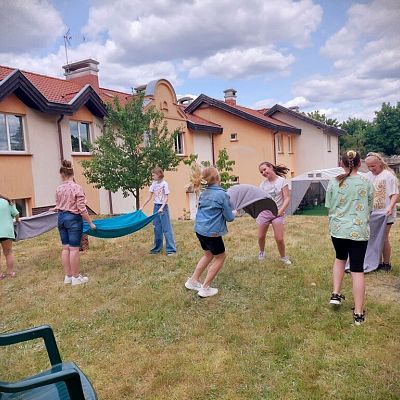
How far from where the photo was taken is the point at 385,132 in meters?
44.9

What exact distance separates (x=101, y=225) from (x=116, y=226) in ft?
0.76

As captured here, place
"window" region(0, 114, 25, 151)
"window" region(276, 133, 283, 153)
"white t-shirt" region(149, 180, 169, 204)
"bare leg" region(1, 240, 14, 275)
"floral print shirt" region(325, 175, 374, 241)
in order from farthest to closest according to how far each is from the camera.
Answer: "window" region(276, 133, 283, 153), "window" region(0, 114, 25, 151), "white t-shirt" region(149, 180, 169, 204), "bare leg" region(1, 240, 14, 275), "floral print shirt" region(325, 175, 374, 241)

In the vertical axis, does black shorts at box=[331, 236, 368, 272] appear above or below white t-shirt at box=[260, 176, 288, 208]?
below

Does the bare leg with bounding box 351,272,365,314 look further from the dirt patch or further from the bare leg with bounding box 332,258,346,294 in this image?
the dirt patch

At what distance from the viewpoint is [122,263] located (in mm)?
6316

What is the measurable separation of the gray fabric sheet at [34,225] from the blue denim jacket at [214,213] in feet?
9.98

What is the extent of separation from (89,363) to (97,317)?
947 millimetres

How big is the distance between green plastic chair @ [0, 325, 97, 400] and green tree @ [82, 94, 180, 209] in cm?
940

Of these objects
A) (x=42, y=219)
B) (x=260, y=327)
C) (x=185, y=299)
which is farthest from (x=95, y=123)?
(x=260, y=327)

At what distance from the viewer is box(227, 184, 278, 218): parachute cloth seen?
4.69 metres

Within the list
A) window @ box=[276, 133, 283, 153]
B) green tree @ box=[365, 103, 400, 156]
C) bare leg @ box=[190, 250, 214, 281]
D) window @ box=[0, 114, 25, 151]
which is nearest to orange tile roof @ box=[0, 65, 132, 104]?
window @ box=[0, 114, 25, 151]

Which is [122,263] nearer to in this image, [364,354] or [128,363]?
→ [128,363]

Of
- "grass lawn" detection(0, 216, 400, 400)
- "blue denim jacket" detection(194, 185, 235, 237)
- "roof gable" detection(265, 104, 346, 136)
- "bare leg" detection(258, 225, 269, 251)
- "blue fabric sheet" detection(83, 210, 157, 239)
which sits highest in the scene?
"roof gable" detection(265, 104, 346, 136)

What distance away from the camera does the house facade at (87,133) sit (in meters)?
11.6
